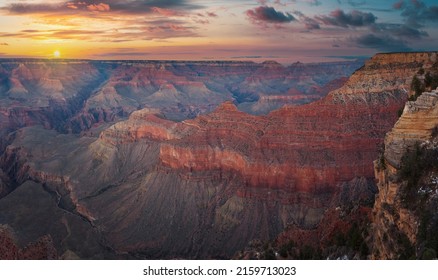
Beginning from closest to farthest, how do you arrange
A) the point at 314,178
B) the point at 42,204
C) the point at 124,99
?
the point at 314,178 < the point at 42,204 < the point at 124,99

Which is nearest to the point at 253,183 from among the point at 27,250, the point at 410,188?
the point at 27,250

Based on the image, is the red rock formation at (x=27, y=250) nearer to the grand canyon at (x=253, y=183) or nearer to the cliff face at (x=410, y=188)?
the grand canyon at (x=253, y=183)

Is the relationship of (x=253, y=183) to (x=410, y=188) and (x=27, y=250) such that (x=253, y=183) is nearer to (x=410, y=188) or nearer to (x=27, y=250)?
(x=27, y=250)

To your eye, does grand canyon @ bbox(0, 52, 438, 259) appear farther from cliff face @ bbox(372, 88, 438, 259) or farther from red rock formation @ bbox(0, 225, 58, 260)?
red rock formation @ bbox(0, 225, 58, 260)

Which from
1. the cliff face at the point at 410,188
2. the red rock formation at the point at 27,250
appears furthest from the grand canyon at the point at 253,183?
the red rock formation at the point at 27,250

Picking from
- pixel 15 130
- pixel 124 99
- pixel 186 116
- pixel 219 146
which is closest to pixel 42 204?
pixel 219 146

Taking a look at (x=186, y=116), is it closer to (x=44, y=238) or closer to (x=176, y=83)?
(x=176, y=83)
